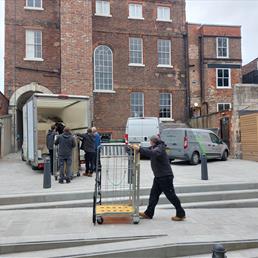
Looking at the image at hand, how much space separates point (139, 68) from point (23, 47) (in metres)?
8.29

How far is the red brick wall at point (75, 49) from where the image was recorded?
24.8m

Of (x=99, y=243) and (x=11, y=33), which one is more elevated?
(x=11, y=33)

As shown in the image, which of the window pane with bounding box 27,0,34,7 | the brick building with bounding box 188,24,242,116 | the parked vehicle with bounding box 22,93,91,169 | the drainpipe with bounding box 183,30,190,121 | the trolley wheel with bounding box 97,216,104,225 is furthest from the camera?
the brick building with bounding box 188,24,242,116

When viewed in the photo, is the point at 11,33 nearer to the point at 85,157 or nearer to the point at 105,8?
the point at 105,8

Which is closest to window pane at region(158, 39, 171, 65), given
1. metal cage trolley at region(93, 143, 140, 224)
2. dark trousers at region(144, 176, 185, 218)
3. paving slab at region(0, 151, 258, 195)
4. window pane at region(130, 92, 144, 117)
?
window pane at region(130, 92, 144, 117)

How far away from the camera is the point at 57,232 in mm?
6941

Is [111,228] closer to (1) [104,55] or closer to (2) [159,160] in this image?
(2) [159,160]

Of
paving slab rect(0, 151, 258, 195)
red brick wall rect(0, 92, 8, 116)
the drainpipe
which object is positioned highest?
the drainpipe

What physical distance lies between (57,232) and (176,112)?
2195 centimetres

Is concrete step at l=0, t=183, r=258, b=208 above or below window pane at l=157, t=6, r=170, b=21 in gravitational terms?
below

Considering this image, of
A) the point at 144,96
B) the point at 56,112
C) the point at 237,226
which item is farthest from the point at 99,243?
the point at 144,96

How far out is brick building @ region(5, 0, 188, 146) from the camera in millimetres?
24797

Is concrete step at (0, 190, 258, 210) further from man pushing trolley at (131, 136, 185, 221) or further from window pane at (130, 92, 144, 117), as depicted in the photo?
window pane at (130, 92, 144, 117)

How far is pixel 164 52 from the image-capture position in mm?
28422
